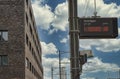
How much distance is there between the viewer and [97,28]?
47.2 feet

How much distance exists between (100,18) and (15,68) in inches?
1350

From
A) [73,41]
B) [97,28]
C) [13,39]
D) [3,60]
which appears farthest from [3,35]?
[73,41]

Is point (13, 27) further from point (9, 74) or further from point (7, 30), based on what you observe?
point (9, 74)

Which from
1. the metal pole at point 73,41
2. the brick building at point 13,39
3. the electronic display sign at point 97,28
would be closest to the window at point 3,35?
the brick building at point 13,39

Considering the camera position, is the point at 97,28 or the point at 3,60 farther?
the point at 3,60

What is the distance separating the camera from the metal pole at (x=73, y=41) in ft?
44.6

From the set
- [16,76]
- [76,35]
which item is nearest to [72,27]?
[76,35]

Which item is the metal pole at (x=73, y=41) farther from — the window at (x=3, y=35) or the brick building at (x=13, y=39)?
the window at (x=3, y=35)

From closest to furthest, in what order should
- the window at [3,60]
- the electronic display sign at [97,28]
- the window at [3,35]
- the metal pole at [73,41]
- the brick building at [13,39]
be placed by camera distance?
the metal pole at [73,41], the electronic display sign at [97,28], the brick building at [13,39], the window at [3,60], the window at [3,35]

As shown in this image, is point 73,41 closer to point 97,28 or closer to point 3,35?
point 97,28

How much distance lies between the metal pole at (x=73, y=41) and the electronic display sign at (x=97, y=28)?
50 centimetres

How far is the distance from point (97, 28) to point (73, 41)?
1.30m

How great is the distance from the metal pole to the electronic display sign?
50 centimetres

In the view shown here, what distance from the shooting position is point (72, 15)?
1378 cm
